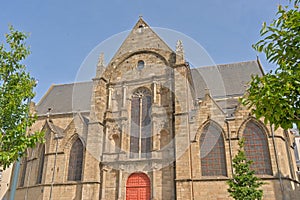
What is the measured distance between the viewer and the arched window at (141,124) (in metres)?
18.6

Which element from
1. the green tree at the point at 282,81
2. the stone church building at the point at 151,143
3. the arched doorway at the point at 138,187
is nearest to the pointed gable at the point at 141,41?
the stone church building at the point at 151,143

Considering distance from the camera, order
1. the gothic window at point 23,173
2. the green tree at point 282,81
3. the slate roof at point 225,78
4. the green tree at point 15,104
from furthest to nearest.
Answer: the slate roof at point 225,78
the gothic window at point 23,173
the green tree at point 15,104
the green tree at point 282,81

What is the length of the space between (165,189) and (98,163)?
5.08 m

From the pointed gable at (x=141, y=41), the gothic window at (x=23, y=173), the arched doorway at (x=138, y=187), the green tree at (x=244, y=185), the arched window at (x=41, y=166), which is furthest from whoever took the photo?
the gothic window at (x=23, y=173)

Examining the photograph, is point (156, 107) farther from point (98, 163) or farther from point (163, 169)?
point (98, 163)

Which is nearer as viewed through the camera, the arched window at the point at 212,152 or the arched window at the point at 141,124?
the arched window at the point at 212,152

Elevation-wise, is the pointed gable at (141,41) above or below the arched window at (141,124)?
above

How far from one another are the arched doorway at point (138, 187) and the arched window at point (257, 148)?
22.0ft

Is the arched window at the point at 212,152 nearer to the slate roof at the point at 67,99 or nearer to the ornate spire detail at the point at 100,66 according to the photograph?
the ornate spire detail at the point at 100,66

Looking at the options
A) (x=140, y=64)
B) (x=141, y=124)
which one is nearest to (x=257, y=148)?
(x=141, y=124)

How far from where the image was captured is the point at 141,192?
17.5m

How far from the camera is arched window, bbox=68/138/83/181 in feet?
65.2

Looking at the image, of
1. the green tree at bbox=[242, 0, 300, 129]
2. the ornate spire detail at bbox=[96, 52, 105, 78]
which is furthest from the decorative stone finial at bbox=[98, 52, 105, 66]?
the green tree at bbox=[242, 0, 300, 129]

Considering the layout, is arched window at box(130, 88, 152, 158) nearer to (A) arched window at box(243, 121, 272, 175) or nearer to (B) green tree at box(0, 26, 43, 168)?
(A) arched window at box(243, 121, 272, 175)
